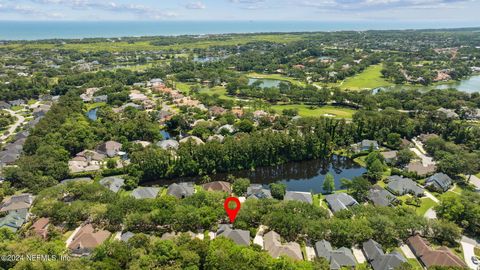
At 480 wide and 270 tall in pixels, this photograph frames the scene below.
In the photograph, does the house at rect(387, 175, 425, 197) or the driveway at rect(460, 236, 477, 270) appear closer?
the driveway at rect(460, 236, 477, 270)

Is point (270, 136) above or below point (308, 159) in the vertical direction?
above

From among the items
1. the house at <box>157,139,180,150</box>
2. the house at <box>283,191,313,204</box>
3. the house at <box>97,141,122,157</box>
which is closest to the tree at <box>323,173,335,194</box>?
the house at <box>283,191,313,204</box>

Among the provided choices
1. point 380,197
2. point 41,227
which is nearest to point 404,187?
point 380,197

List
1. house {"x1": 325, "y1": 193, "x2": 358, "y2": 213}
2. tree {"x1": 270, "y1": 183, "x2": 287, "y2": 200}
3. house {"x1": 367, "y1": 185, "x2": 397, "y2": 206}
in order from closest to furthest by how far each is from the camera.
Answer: house {"x1": 325, "y1": 193, "x2": 358, "y2": 213} < house {"x1": 367, "y1": 185, "x2": 397, "y2": 206} < tree {"x1": 270, "y1": 183, "x2": 287, "y2": 200}

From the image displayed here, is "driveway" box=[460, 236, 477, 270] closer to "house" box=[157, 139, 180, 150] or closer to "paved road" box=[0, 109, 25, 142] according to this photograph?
"house" box=[157, 139, 180, 150]

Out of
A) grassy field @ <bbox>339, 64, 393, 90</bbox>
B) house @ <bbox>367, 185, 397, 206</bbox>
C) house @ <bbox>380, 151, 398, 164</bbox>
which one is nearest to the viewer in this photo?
house @ <bbox>367, 185, 397, 206</bbox>

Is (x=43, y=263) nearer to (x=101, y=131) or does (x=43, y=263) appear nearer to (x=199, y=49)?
(x=101, y=131)

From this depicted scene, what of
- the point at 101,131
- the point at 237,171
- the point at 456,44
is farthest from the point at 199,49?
the point at 456,44
